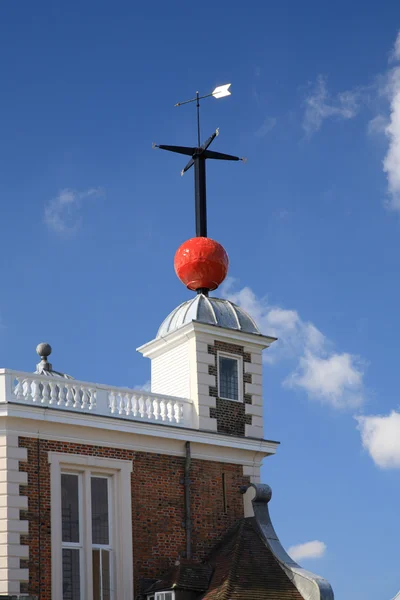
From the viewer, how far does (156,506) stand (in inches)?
→ 998

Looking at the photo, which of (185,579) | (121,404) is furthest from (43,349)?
(185,579)

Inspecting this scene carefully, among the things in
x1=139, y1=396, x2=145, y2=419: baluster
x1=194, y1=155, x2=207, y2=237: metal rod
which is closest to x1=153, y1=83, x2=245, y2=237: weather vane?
x1=194, y1=155, x2=207, y2=237: metal rod

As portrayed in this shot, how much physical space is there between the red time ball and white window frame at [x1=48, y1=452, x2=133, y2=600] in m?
5.57

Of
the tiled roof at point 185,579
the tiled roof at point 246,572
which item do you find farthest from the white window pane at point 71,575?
the tiled roof at point 246,572

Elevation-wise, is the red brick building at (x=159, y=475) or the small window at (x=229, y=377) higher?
the small window at (x=229, y=377)

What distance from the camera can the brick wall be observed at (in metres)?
27.2

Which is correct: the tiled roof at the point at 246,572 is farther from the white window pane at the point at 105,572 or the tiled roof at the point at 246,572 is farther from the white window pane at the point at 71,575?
the white window pane at the point at 71,575

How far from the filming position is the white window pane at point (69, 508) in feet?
78.5

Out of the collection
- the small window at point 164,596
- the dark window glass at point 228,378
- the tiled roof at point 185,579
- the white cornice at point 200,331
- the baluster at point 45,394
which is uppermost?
the white cornice at point 200,331

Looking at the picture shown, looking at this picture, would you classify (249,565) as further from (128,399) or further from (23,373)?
(23,373)

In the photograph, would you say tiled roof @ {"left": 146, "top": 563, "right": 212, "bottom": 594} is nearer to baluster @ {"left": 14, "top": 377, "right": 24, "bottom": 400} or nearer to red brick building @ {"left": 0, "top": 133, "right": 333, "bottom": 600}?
red brick building @ {"left": 0, "top": 133, "right": 333, "bottom": 600}

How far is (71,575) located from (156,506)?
2.62 meters

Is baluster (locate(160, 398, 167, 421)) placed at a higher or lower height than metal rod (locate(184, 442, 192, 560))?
higher

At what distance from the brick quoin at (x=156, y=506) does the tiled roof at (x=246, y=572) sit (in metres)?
0.68
